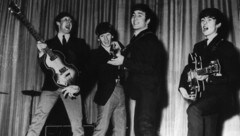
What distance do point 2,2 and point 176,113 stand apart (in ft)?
11.9

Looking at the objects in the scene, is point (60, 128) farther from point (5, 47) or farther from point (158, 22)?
point (158, 22)

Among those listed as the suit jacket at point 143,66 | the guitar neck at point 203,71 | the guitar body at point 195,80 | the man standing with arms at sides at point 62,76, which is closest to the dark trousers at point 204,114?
the guitar body at point 195,80

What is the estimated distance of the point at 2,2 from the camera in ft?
18.7

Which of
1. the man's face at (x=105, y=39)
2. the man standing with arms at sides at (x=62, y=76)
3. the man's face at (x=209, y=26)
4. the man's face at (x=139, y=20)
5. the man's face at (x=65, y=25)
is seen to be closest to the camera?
the man's face at (x=209, y=26)

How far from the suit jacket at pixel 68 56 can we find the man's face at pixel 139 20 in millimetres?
853

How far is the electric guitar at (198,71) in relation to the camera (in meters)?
3.19

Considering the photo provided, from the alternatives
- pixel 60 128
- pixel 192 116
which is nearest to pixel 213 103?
pixel 192 116

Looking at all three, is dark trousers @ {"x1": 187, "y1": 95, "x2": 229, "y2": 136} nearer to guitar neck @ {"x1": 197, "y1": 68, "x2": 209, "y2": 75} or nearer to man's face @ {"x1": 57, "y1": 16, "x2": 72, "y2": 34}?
guitar neck @ {"x1": 197, "y1": 68, "x2": 209, "y2": 75}

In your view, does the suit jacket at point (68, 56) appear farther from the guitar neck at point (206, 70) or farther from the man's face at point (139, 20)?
the guitar neck at point (206, 70)

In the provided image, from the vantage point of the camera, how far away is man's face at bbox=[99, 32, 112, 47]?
4.05m

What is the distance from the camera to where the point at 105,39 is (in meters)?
4.07

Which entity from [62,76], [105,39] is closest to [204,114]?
[105,39]

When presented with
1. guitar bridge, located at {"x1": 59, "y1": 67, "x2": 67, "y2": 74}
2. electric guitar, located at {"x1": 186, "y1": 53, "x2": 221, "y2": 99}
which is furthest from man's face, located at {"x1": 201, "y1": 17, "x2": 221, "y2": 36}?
guitar bridge, located at {"x1": 59, "y1": 67, "x2": 67, "y2": 74}

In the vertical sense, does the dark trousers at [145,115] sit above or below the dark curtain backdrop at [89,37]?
below
